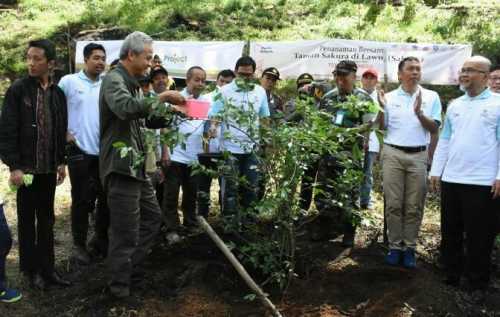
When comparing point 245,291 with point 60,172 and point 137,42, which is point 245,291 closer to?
point 60,172

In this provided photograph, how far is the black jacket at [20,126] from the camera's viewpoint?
366 centimetres

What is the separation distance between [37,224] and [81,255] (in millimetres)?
620

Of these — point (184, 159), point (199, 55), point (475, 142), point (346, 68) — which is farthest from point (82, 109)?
point (199, 55)

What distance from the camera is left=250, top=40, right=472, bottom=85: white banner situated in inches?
309

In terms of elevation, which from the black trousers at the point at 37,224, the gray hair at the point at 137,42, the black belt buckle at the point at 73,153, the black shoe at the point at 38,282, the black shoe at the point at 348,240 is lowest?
the black shoe at the point at 38,282

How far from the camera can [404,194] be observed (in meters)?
4.45

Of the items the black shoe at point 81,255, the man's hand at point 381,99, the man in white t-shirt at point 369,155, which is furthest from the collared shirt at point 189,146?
the man in white t-shirt at point 369,155

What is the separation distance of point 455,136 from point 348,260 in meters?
1.39

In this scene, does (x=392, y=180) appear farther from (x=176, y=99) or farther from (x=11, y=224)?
(x=11, y=224)

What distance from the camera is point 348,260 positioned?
4.44 meters

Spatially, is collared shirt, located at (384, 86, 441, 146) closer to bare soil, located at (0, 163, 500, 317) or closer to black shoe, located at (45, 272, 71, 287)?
bare soil, located at (0, 163, 500, 317)

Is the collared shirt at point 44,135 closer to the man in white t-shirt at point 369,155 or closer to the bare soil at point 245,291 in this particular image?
the bare soil at point 245,291

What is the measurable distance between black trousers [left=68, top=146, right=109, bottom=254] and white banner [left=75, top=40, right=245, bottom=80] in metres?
4.41

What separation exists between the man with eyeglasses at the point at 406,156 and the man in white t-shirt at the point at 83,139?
8.35 feet
